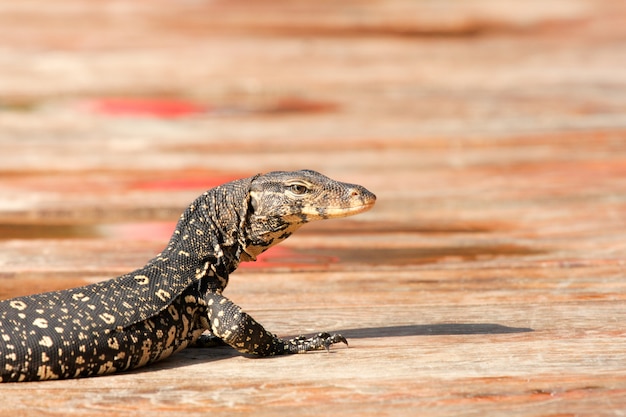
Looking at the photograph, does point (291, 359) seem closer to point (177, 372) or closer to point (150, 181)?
point (177, 372)

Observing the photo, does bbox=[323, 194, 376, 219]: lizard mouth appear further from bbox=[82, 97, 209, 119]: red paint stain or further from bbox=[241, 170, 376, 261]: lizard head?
bbox=[82, 97, 209, 119]: red paint stain

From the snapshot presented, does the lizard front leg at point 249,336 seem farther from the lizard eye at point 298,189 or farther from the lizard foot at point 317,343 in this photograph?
the lizard eye at point 298,189

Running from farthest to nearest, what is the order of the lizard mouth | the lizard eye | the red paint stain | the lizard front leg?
the red paint stain
the lizard eye
the lizard mouth
the lizard front leg

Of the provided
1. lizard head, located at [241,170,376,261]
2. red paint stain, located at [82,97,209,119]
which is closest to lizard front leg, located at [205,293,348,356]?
lizard head, located at [241,170,376,261]

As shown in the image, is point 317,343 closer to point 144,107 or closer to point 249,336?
point 249,336

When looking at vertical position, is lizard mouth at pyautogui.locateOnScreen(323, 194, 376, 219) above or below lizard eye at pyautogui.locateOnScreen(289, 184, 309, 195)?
below

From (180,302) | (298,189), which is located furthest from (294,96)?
(180,302)
